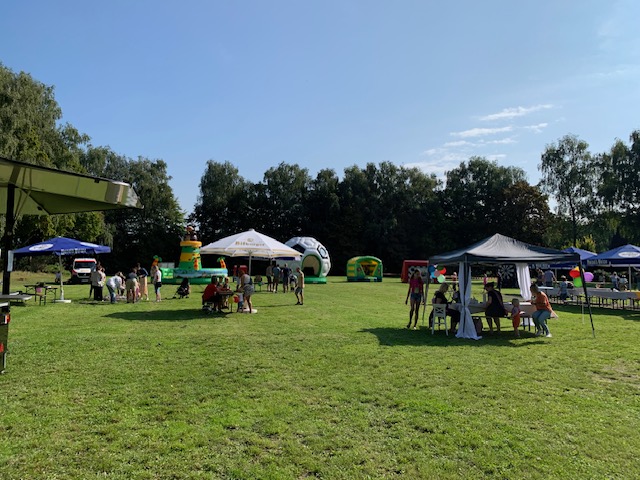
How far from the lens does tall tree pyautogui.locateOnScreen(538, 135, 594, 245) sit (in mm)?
43281

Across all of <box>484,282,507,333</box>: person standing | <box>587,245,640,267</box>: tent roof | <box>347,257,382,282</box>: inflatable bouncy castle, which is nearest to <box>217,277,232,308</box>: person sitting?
<box>484,282,507,333</box>: person standing

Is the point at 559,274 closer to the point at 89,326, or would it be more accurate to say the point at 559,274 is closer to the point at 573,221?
the point at 573,221

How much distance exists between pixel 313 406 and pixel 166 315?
8504mm

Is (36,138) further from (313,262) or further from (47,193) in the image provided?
(47,193)

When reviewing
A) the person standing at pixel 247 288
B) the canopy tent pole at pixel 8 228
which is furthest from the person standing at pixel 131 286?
the canopy tent pole at pixel 8 228

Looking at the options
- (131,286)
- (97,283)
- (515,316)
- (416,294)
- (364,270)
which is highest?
(364,270)

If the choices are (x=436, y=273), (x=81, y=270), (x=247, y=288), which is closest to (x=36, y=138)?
(x=81, y=270)

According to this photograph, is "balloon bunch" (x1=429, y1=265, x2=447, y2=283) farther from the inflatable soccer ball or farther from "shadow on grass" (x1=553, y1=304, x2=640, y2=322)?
the inflatable soccer ball

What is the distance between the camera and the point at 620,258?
1900cm

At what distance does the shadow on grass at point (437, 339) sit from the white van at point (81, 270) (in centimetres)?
2209

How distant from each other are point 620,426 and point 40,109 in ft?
115

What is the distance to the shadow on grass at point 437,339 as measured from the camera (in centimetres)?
892

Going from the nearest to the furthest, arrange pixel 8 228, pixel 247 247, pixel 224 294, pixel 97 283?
pixel 8 228, pixel 224 294, pixel 247 247, pixel 97 283

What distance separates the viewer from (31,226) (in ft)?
98.2
